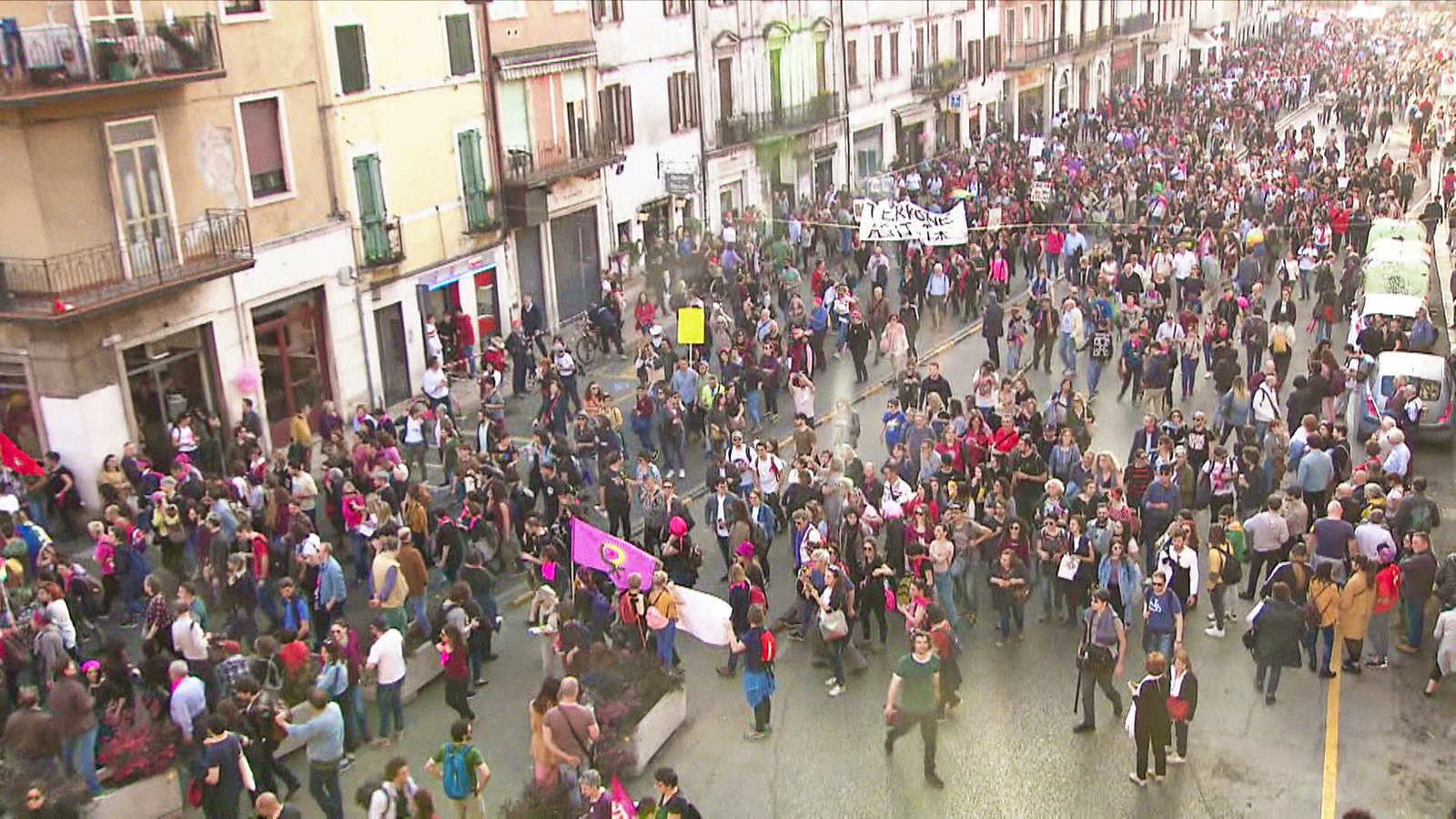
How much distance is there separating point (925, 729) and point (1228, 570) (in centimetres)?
406

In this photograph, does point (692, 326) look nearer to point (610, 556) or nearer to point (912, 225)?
point (912, 225)

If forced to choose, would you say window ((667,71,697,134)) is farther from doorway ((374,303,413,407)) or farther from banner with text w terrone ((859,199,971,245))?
doorway ((374,303,413,407))

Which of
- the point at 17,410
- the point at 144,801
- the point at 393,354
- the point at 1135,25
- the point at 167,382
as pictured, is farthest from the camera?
the point at 1135,25

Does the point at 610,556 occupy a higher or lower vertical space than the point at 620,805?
higher

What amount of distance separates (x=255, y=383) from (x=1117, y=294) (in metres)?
15.0

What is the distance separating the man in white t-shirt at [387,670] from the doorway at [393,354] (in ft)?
43.3

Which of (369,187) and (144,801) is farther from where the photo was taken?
(369,187)

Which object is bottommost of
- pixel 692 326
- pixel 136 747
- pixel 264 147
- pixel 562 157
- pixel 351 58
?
pixel 136 747

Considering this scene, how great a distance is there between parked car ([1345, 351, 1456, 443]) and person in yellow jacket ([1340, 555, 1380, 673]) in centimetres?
709

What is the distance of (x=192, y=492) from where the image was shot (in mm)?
17047

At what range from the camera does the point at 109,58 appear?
1959 cm

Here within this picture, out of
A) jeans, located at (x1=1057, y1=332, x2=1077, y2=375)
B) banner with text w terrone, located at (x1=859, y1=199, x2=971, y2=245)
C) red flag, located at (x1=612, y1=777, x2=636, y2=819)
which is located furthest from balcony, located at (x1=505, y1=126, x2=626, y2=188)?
red flag, located at (x1=612, y1=777, x2=636, y2=819)

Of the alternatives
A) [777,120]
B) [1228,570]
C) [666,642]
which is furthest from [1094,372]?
[777,120]

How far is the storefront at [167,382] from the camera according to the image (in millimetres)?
20797
